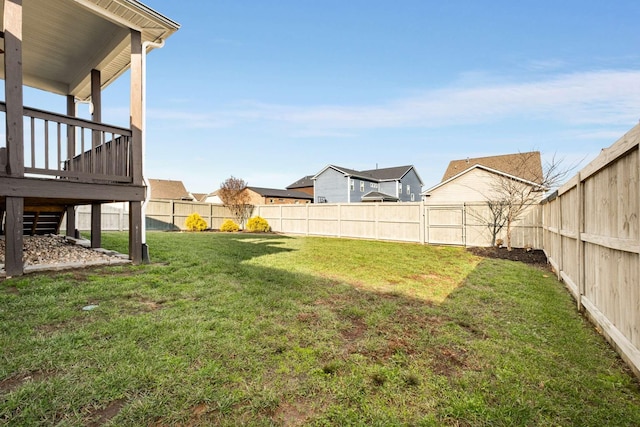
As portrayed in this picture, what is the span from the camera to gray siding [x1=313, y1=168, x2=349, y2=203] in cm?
3077

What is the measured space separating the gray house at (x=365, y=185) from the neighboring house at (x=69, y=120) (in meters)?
24.3

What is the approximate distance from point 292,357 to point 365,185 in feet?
102

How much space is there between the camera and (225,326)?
2.92 metres

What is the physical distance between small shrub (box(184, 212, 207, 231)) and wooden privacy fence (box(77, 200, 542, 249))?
0.89m

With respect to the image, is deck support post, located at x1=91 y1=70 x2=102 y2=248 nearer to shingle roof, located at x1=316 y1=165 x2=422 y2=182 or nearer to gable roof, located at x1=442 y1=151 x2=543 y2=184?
gable roof, located at x1=442 y1=151 x2=543 y2=184

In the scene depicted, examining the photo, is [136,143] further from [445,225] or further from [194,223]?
[194,223]

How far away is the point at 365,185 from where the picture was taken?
108 feet

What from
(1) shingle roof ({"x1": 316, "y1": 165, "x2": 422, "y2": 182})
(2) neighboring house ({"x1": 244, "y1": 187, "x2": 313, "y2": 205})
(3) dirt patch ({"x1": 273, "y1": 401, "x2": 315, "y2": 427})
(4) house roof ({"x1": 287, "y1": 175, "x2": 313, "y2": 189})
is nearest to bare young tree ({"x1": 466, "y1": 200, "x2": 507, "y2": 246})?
(3) dirt patch ({"x1": 273, "y1": 401, "x2": 315, "y2": 427})

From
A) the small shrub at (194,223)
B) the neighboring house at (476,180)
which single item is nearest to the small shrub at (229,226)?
the small shrub at (194,223)

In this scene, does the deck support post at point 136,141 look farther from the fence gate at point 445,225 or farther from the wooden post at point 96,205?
the fence gate at point 445,225

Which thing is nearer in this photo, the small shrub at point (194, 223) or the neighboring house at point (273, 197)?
the small shrub at point (194, 223)

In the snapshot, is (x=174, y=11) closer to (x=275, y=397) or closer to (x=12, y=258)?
(x=12, y=258)

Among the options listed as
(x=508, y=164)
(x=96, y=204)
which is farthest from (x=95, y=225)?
(x=508, y=164)

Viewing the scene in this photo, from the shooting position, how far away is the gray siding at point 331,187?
101ft
